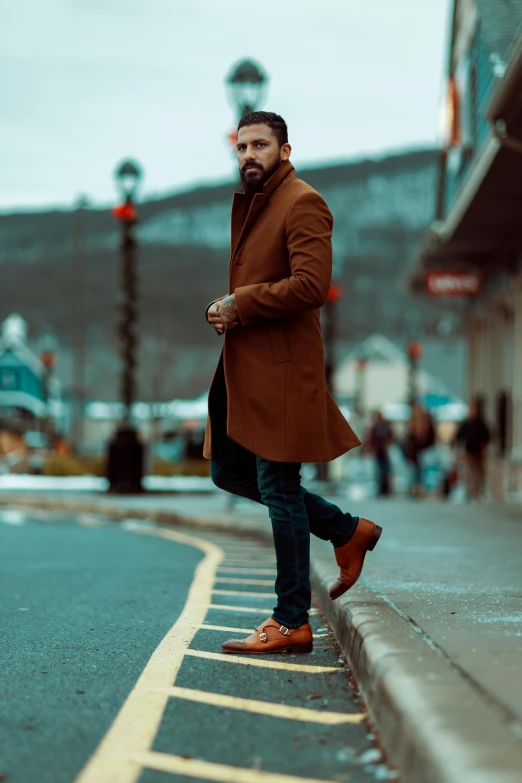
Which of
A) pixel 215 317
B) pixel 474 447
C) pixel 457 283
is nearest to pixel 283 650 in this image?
pixel 215 317

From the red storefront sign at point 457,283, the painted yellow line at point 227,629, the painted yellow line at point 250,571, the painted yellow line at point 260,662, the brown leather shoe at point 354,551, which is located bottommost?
the painted yellow line at point 250,571

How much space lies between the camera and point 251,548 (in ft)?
36.9

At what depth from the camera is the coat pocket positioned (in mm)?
4832

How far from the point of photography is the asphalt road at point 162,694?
3312 millimetres

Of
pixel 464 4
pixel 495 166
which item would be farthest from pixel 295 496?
pixel 464 4

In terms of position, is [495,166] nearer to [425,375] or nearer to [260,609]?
[260,609]

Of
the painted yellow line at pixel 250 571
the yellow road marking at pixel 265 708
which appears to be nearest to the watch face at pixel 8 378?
the painted yellow line at pixel 250 571

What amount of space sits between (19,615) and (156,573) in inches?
98.3

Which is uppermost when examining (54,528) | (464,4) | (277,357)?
(464,4)

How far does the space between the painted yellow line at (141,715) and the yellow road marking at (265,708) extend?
9 centimetres

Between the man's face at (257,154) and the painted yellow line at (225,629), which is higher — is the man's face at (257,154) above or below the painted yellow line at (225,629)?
above

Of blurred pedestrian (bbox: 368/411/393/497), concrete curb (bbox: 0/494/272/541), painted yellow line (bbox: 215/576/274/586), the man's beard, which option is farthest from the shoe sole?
blurred pedestrian (bbox: 368/411/393/497)

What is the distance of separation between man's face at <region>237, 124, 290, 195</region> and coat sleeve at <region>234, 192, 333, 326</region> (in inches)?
9.1

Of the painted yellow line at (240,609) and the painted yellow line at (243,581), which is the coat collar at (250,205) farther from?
the painted yellow line at (243,581)
